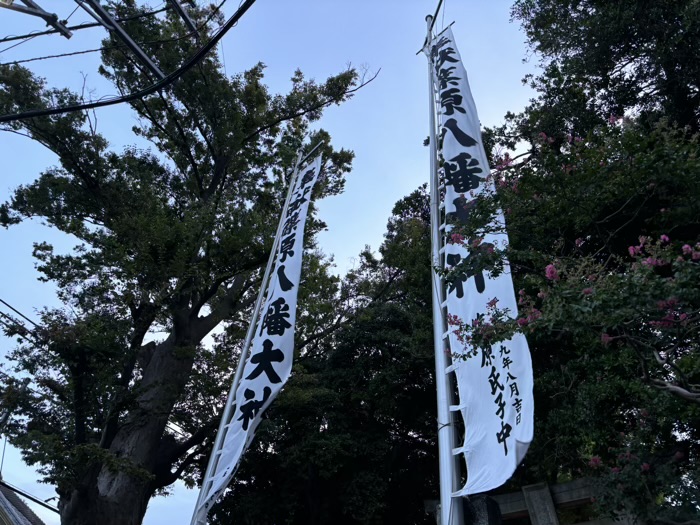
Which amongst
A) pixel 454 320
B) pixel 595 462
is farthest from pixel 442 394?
pixel 595 462

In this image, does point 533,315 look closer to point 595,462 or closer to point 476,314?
point 476,314

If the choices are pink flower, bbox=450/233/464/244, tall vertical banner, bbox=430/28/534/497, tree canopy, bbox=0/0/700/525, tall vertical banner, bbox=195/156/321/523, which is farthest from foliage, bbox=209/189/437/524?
pink flower, bbox=450/233/464/244

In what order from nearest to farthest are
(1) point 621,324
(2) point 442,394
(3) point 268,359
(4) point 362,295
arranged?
(1) point 621,324
(2) point 442,394
(3) point 268,359
(4) point 362,295

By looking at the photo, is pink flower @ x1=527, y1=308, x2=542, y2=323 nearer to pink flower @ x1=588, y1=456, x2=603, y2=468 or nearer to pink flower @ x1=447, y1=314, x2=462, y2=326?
pink flower @ x1=447, y1=314, x2=462, y2=326

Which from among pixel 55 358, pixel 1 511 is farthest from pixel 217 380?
pixel 1 511

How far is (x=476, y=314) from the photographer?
4402 millimetres

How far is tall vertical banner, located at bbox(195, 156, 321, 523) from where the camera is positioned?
16.8ft

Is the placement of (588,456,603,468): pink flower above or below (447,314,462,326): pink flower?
below

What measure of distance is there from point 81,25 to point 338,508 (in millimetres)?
11614

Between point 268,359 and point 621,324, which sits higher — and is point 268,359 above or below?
above

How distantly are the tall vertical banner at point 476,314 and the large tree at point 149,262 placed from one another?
4215 millimetres

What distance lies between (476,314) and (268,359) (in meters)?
2.56

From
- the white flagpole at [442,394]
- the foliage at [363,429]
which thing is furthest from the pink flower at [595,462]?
the foliage at [363,429]

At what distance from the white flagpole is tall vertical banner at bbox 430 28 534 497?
12 centimetres
